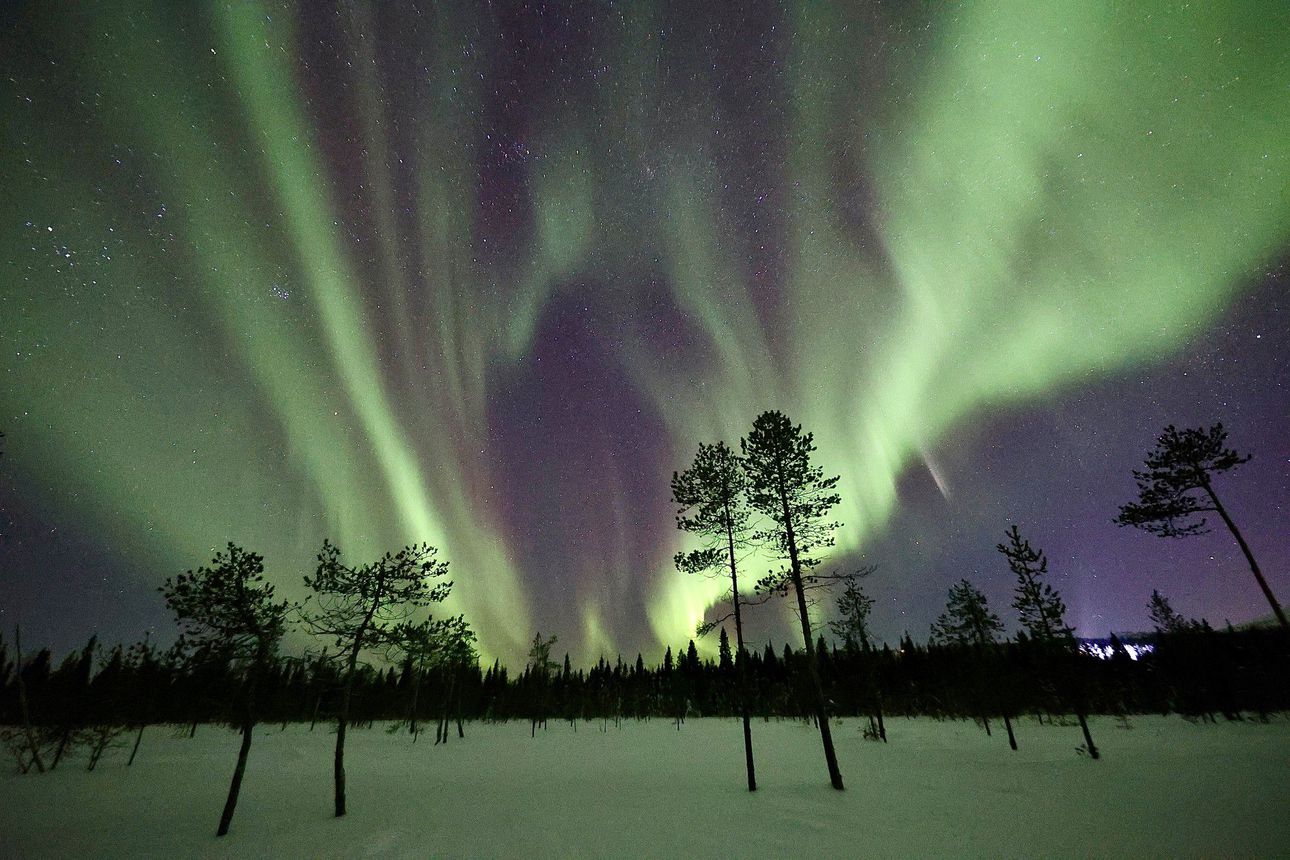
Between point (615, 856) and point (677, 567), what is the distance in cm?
1077

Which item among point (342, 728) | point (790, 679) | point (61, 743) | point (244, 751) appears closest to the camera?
point (244, 751)

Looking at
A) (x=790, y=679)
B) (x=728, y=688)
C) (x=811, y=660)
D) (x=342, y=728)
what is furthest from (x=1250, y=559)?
(x=728, y=688)

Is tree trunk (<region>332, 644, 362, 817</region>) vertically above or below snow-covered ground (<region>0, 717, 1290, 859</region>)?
above

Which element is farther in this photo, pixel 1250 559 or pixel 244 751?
pixel 1250 559

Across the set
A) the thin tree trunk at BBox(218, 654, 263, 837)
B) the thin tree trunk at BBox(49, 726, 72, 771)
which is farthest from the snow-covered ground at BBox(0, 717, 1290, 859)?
the thin tree trunk at BBox(49, 726, 72, 771)

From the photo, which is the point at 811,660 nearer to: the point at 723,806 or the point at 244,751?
the point at 723,806

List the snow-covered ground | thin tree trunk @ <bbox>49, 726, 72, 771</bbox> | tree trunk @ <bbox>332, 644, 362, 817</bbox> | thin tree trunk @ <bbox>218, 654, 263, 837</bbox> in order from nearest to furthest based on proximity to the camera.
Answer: the snow-covered ground → thin tree trunk @ <bbox>218, 654, 263, 837</bbox> → tree trunk @ <bbox>332, 644, 362, 817</bbox> → thin tree trunk @ <bbox>49, 726, 72, 771</bbox>

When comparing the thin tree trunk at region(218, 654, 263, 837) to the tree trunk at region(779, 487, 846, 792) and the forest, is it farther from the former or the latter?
the tree trunk at region(779, 487, 846, 792)

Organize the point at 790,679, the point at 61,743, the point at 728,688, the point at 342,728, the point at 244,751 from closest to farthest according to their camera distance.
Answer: the point at 244,751
the point at 342,728
the point at 61,743
the point at 790,679
the point at 728,688

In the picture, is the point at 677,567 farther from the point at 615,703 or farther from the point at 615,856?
the point at 615,703

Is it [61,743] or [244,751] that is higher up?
[244,751]

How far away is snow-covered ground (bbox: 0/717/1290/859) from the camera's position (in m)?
11.5

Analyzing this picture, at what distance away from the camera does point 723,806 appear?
49.5 ft

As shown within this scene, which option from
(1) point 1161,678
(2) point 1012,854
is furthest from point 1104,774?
(1) point 1161,678
